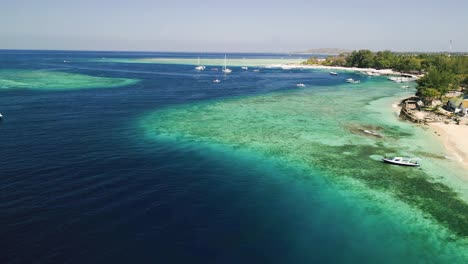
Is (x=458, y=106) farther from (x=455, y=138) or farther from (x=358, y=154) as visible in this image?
(x=358, y=154)

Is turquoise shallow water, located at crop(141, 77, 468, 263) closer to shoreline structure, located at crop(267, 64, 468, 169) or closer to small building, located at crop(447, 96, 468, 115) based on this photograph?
shoreline structure, located at crop(267, 64, 468, 169)

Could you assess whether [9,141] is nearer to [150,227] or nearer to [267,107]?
[150,227]

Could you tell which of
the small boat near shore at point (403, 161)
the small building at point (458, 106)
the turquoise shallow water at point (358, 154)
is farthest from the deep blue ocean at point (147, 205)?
the small building at point (458, 106)

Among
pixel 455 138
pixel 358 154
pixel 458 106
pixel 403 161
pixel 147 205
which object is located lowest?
pixel 147 205

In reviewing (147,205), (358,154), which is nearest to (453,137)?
(358,154)

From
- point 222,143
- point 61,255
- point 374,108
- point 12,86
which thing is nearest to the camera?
point 61,255

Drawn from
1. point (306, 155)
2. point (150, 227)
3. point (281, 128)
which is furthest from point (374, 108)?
point (150, 227)

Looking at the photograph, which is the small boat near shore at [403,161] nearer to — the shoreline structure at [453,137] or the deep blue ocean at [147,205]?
the shoreline structure at [453,137]
